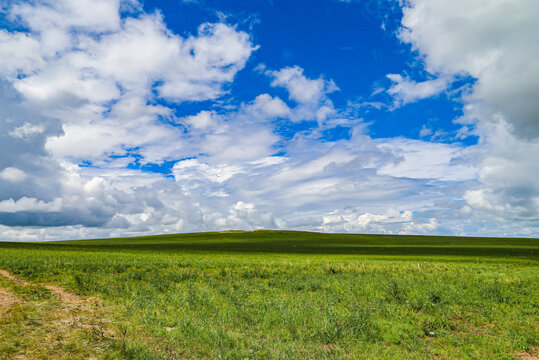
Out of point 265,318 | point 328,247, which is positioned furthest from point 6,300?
point 328,247

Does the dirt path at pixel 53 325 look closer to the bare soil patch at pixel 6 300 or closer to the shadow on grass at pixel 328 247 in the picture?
the bare soil patch at pixel 6 300

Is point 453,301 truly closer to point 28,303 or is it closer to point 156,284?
point 156,284

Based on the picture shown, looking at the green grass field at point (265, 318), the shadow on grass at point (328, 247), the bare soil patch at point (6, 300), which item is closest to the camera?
the green grass field at point (265, 318)

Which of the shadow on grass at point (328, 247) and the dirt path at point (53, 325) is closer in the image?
the dirt path at point (53, 325)

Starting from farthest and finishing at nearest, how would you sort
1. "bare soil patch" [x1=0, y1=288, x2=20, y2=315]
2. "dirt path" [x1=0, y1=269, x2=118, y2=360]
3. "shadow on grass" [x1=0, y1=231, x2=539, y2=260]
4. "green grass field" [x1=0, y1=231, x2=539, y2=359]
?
"shadow on grass" [x1=0, y1=231, x2=539, y2=260]
"bare soil patch" [x1=0, y1=288, x2=20, y2=315]
"green grass field" [x1=0, y1=231, x2=539, y2=359]
"dirt path" [x1=0, y1=269, x2=118, y2=360]

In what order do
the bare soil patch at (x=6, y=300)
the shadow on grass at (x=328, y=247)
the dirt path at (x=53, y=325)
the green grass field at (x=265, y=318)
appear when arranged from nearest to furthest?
the dirt path at (x=53, y=325) → the green grass field at (x=265, y=318) → the bare soil patch at (x=6, y=300) → the shadow on grass at (x=328, y=247)

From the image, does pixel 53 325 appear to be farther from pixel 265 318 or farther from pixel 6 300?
pixel 265 318

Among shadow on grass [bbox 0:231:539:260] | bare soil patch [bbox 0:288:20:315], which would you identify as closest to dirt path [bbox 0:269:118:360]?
bare soil patch [bbox 0:288:20:315]

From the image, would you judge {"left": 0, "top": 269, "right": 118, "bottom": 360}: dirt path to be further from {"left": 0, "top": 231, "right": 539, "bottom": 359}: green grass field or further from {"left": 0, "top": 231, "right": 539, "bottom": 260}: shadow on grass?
{"left": 0, "top": 231, "right": 539, "bottom": 260}: shadow on grass

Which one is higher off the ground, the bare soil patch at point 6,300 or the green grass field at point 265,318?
the bare soil patch at point 6,300

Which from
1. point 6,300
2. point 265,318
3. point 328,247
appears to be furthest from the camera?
point 328,247

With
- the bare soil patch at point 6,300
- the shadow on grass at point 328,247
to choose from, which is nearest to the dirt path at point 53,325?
the bare soil patch at point 6,300

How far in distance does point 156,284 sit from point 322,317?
12.3 meters

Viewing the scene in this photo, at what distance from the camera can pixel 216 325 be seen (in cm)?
1271
